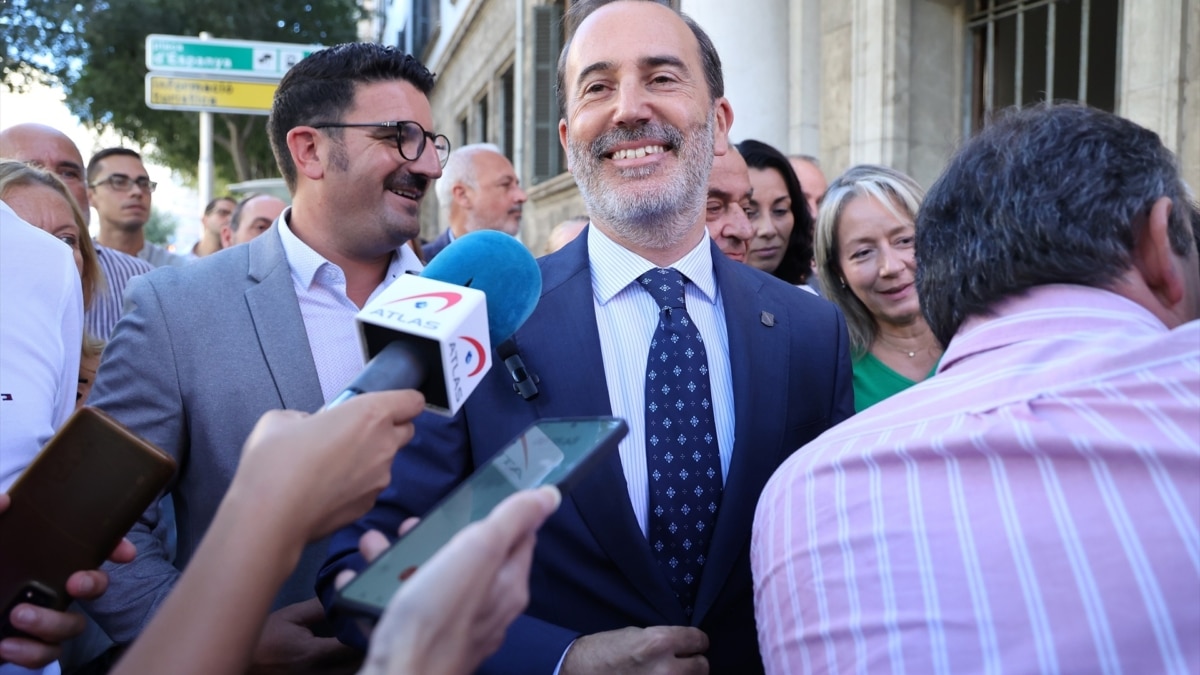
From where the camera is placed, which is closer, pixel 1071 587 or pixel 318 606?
pixel 1071 587

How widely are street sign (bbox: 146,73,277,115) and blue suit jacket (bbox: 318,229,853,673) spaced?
9.20 meters

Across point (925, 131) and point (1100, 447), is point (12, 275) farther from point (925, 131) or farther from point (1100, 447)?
point (925, 131)

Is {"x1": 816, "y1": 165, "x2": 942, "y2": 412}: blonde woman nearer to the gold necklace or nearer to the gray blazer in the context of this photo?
the gold necklace

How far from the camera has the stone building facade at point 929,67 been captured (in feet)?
14.5

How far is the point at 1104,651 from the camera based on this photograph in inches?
47.5

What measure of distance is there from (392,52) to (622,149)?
3.26 ft

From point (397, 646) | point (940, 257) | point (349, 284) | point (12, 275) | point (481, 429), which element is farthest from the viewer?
point (349, 284)

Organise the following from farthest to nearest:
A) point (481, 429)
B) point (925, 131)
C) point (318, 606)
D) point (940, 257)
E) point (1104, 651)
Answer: point (925, 131) → point (318, 606) → point (481, 429) → point (940, 257) → point (1104, 651)

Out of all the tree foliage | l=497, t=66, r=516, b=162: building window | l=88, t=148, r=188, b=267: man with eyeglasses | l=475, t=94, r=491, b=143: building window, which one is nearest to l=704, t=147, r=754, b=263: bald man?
l=88, t=148, r=188, b=267: man with eyeglasses

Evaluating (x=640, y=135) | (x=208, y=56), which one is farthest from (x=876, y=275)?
(x=208, y=56)

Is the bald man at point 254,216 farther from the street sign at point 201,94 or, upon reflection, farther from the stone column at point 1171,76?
the stone column at point 1171,76

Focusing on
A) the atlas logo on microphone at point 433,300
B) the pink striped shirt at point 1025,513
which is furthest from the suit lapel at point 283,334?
the pink striped shirt at point 1025,513

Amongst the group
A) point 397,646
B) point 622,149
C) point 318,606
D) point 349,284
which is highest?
point 622,149

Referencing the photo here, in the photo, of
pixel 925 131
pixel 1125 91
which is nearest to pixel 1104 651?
pixel 1125 91
